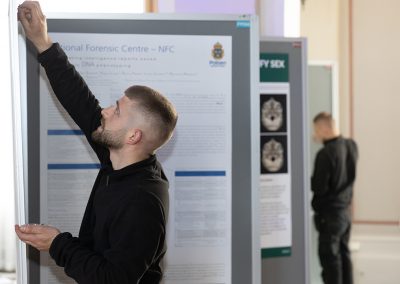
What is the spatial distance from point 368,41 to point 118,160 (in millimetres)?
4308

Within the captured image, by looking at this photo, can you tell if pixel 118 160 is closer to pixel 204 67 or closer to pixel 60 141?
pixel 60 141

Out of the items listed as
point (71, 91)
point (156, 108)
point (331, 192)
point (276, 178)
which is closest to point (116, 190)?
point (156, 108)

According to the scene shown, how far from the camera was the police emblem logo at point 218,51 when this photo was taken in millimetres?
1849

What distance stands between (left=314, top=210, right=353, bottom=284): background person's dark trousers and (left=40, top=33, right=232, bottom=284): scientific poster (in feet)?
8.39

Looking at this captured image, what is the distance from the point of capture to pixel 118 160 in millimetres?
1479

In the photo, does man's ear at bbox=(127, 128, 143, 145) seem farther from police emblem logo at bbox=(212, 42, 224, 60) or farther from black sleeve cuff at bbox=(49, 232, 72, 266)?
police emblem logo at bbox=(212, 42, 224, 60)

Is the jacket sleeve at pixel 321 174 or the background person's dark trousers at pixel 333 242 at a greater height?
the jacket sleeve at pixel 321 174

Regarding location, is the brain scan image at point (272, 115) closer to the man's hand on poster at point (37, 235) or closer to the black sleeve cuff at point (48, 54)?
the black sleeve cuff at point (48, 54)

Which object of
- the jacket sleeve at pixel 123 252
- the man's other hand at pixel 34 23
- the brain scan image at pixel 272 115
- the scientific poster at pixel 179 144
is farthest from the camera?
the brain scan image at pixel 272 115

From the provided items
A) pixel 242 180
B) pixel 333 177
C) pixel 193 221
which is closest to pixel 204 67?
pixel 242 180

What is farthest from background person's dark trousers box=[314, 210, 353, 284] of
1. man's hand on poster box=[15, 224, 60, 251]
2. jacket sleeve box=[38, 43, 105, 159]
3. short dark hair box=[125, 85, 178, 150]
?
man's hand on poster box=[15, 224, 60, 251]

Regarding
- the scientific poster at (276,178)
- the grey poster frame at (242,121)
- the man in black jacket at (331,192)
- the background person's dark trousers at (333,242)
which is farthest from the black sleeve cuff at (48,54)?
the background person's dark trousers at (333,242)

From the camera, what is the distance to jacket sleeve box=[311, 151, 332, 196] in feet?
13.7

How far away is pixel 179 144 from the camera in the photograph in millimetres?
1868
